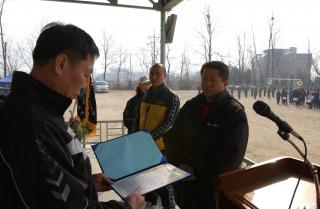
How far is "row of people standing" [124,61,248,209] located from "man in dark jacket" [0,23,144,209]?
1.21 metres

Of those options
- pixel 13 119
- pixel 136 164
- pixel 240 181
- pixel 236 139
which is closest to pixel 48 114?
pixel 13 119

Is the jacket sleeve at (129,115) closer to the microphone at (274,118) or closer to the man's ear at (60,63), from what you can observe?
the microphone at (274,118)

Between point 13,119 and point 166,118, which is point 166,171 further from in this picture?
point 166,118

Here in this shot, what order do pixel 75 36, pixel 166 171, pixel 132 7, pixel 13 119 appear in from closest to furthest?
pixel 13 119 < pixel 75 36 < pixel 166 171 < pixel 132 7

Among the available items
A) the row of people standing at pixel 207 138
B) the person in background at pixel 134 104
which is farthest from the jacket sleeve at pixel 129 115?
the row of people standing at pixel 207 138

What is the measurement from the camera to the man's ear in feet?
3.28

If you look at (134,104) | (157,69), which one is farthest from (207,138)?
(134,104)

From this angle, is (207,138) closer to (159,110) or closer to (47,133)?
(159,110)

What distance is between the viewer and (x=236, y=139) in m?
2.12

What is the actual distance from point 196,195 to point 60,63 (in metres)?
1.69

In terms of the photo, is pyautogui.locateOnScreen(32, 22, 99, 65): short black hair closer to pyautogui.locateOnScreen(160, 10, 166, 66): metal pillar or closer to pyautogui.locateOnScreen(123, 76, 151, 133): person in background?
pyautogui.locateOnScreen(123, 76, 151, 133): person in background

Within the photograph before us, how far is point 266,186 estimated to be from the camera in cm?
144

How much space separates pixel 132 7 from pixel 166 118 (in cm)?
244

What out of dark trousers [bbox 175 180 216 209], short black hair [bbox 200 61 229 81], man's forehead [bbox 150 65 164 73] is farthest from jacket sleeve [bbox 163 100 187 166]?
man's forehead [bbox 150 65 164 73]
